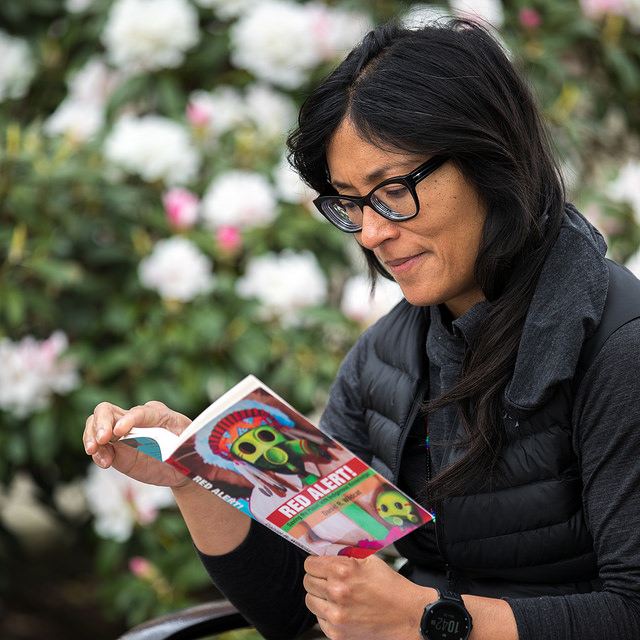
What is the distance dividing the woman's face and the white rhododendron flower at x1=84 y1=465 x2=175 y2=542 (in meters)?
1.49

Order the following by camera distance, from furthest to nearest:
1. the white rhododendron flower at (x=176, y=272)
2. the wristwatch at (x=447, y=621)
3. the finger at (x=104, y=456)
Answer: the white rhododendron flower at (x=176, y=272) < the finger at (x=104, y=456) < the wristwatch at (x=447, y=621)

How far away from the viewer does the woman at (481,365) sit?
1408 millimetres

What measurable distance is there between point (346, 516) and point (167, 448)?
0.93ft

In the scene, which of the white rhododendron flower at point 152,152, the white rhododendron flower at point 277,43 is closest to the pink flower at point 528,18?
the white rhododendron flower at point 277,43

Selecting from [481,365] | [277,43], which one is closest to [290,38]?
[277,43]

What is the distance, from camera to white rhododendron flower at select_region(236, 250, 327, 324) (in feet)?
9.64

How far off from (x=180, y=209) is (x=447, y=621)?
194 cm

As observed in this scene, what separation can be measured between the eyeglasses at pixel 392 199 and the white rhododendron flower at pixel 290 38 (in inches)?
73.6

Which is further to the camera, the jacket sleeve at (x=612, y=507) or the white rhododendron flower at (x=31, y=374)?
the white rhododendron flower at (x=31, y=374)

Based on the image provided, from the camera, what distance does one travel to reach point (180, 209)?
3.04 metres

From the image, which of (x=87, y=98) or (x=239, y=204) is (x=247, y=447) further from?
(x=87, y=98)

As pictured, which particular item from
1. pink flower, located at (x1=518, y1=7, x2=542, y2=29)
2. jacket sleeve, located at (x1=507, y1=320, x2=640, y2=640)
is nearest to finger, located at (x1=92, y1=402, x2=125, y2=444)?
jacket sleeve, located at (x1=507, y1=320, x2=640, y2=640)

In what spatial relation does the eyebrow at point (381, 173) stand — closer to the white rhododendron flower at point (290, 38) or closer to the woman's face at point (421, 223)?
the woman's face at point (421, 223)

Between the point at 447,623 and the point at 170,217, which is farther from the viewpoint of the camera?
the point at 170,217
